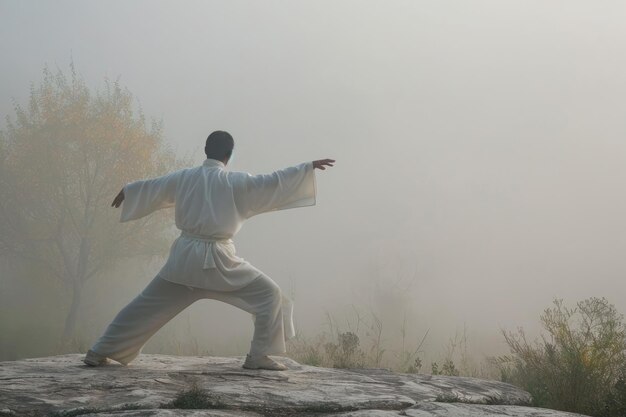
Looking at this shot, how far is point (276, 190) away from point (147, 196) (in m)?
1.24

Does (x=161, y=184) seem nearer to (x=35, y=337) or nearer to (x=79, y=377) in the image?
(x=79, y=377)

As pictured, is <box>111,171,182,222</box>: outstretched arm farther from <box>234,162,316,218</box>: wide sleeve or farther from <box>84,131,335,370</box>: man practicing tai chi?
<box>234,162,316,218</box>: wide sleeve

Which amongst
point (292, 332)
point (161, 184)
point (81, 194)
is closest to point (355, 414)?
point (292, 332)

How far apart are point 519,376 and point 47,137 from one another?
15.8m

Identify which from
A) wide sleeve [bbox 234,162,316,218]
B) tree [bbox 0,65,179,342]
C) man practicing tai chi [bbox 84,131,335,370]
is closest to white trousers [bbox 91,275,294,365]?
man practicing tai chi [bbox 84,131,335,370]

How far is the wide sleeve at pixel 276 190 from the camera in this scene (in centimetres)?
617

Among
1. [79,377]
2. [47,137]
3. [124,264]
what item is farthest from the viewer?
[124,264]

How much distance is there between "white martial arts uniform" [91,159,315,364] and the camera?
600 centimetres

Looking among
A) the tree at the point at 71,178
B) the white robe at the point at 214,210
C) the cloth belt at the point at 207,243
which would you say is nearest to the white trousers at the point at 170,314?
the white robe at the point at 214,210

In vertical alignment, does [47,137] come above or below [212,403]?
above

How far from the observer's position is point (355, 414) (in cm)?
418

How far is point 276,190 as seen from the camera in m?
6.29

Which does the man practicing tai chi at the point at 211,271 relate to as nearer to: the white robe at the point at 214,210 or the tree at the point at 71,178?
the white robe at the point at 214,210

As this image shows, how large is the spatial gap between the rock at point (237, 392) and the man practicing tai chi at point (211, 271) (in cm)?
24
